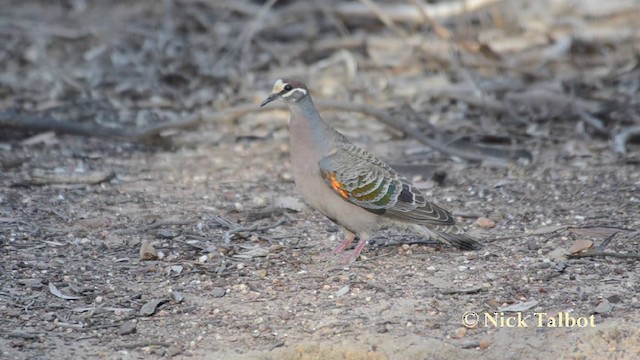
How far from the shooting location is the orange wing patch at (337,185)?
19.2ft

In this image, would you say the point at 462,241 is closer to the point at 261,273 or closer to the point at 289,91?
the point at 261,273

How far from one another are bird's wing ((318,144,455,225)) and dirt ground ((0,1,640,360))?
283 mm

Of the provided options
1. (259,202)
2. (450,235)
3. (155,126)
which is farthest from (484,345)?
(155,126)

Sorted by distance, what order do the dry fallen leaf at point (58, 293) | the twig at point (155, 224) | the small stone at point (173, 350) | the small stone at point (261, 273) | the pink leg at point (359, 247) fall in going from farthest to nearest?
the twig at point (155, 224)
the pink leg at point (359, 247)
the small stone at point (261, 273)
the dry fallen leaf at point (58, 293)
the small stone at point (173, 350)

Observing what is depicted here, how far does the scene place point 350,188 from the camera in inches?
231

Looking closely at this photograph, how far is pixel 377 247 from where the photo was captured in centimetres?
634

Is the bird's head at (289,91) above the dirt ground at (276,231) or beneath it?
above

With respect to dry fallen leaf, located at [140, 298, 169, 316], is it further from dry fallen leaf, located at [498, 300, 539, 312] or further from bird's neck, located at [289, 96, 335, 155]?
dry fallen leaf, located at [498, 300, 539, 312]

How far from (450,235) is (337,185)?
0.76m

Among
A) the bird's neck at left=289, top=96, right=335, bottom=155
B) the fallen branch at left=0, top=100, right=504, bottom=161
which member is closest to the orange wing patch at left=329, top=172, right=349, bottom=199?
the bird's neck at left=289, top=96, right=335, bottom=155

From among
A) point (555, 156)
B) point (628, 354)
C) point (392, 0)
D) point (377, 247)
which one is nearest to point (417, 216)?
point (377, 247)

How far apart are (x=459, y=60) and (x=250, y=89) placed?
7.09 feet

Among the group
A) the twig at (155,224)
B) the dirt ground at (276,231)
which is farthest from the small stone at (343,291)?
the twig at (155,224)

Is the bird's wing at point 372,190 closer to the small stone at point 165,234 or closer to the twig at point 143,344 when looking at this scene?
the small stone at point 165,234
